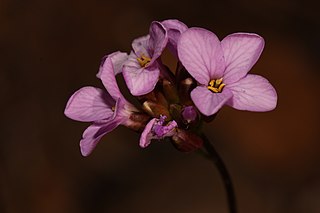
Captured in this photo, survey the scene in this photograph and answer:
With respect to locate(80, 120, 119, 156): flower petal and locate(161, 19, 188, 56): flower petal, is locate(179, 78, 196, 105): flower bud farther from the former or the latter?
locate(80, 120, 119, 156): flower petal

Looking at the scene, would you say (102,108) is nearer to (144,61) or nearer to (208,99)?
(144,61)

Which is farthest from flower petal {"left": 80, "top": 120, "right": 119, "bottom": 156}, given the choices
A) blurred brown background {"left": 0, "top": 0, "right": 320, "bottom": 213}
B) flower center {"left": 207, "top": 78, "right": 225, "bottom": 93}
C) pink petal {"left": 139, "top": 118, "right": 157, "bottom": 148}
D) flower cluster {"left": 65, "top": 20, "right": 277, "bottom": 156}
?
blurred brown background {"left": 0, "top": 0, "right": 320, "bottom": 213}

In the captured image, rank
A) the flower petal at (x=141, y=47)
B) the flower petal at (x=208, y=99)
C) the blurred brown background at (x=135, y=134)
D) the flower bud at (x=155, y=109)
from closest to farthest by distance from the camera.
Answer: the flower petal at (x=208, y=99) → the flower bud at (x=155, y=109) → the flower petal at (x=141, y=47) → the blurred brown background at (x=135, y=134)

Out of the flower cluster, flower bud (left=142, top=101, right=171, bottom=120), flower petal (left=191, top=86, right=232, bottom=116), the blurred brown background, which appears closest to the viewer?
flower petal (left=191, top=86, right=232, bottom=116)

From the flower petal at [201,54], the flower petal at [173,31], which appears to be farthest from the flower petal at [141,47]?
the flower petal at [201,54]

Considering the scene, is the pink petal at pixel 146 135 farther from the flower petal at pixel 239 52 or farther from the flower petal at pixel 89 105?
the flower petal at pixel 239 52

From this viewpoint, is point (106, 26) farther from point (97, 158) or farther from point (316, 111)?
point (316, 111)

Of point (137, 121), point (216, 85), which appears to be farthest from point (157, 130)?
point (216, 85)
